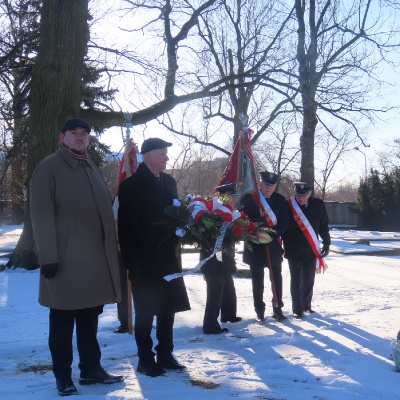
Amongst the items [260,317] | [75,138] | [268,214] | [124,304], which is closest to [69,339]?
[75,138]

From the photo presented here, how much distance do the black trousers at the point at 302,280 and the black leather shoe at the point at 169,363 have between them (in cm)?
301

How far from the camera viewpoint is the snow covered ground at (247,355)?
4.47 metres

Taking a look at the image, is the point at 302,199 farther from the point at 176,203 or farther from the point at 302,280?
the point at 176,203

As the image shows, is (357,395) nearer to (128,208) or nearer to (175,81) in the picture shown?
(128,208)

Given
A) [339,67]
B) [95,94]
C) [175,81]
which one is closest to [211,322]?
[175,81]

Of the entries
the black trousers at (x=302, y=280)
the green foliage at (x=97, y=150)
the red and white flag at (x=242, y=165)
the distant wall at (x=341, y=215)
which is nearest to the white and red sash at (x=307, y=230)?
the black trousers at (x=302, y=280)

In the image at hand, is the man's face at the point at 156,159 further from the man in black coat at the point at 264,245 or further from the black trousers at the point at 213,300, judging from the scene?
the man in black coat at the point at 264,245

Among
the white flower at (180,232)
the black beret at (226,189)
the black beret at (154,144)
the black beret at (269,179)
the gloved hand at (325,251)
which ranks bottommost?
the gloved hand at (325,251)

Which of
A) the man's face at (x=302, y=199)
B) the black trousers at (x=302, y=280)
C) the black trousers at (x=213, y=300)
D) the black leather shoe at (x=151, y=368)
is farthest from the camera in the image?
the man's face at (x=302, y=199)

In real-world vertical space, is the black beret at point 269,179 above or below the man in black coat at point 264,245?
above

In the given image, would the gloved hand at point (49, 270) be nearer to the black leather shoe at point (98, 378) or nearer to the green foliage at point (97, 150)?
the black leather shoe at point (98, 378)

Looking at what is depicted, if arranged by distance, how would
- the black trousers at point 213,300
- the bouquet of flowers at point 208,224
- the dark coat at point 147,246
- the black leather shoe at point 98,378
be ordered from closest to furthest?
1. the black leather shoe at point 98,378
2. the dark coat at point 147,246
3. the bouquet of flowers at point 208,224
4. the black trousers at point 213,300

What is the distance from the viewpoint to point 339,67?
62.8 feet

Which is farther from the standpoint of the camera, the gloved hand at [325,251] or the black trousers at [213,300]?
the gloved hand at [325,251]
